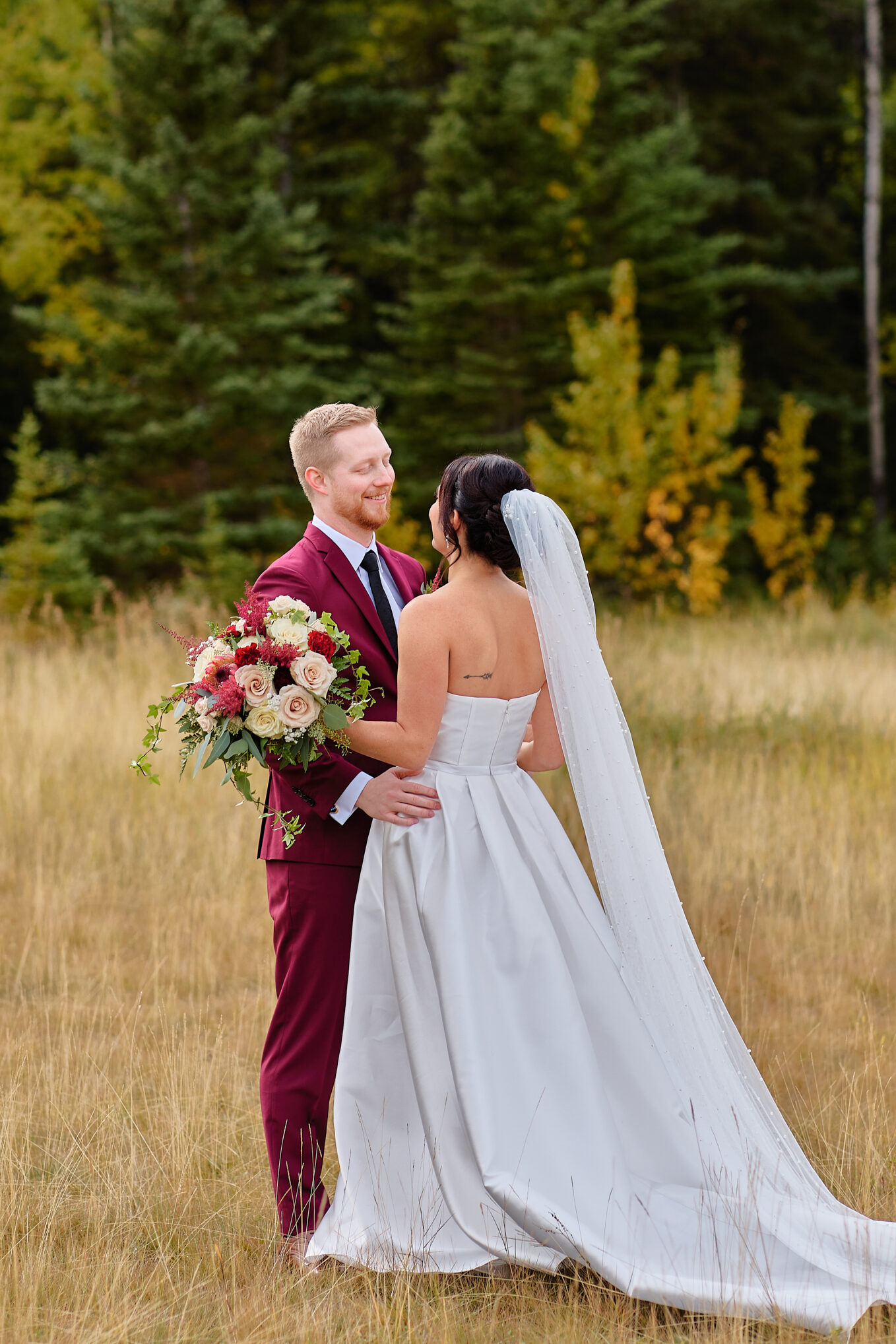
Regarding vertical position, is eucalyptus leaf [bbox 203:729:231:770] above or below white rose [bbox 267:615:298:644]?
below

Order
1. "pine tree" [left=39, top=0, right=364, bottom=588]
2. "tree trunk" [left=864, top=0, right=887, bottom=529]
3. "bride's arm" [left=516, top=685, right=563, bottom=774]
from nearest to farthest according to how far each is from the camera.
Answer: "bride's arm" [left=516, top=685, right=563, bottom=774] → "pine tree" [left=39, top=0, right=364, bottom=588] → "tree trunk" [left=864, top=0, right=887, bottom=529]

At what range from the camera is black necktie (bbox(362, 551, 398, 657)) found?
127 inches

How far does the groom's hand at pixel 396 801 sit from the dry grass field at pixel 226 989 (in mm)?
1055

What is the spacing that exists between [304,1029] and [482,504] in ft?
4.51

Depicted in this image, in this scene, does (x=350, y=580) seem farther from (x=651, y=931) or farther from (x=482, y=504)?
(x=651, y=931)

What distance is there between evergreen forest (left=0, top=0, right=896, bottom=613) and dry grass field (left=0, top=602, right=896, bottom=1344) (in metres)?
6.99

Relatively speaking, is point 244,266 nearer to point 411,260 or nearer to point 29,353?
point 411,260

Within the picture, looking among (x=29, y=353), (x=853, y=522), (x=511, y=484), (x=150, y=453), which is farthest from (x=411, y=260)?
(x=511, y=484)

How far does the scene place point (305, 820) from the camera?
Result: 307 centimetres

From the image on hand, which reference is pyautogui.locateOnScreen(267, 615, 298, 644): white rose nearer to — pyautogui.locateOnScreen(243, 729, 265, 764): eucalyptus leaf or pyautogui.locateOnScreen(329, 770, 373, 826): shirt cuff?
pyautogui.locateOnScreen(243, 729, 265, 764): eucalyptus leaf

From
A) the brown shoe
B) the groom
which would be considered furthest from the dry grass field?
the groom

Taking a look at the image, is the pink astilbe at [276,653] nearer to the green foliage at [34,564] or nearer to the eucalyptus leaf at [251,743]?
the eucalyptus leaf at [251,743]

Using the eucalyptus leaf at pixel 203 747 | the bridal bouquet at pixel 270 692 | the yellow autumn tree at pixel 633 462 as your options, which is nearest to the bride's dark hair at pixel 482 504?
the bridal bouquet at pixel 270 692

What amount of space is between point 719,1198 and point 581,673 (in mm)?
1297
